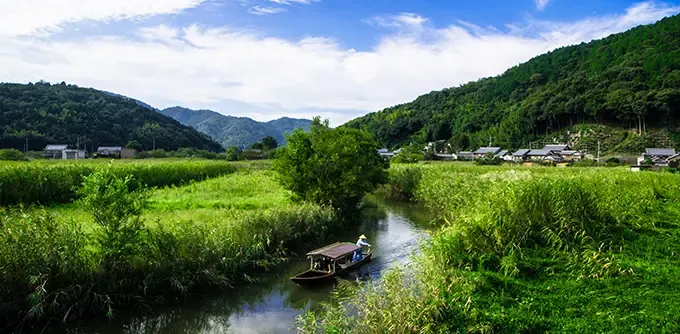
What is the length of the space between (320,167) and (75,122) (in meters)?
72.1

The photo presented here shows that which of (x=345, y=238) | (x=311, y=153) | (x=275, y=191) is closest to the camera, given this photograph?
(x=345, y=238)

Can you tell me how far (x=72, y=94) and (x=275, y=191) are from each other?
84.8 meters

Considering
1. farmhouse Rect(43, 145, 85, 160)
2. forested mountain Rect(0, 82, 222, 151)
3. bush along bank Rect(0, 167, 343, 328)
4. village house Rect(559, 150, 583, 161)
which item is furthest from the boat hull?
village house Rect(559, 150, 583, 161)

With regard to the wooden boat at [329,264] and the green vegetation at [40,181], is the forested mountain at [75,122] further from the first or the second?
the wooden boat at [329,264]

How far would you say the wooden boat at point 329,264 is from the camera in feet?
48.2

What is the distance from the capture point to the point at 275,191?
3111 cm

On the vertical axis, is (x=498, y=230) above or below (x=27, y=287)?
above

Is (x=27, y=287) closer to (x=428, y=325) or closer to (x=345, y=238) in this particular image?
(x=428, y=325)

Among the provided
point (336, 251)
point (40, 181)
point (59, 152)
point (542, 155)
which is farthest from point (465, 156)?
point (40, 181)

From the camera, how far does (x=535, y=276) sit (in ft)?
34.1

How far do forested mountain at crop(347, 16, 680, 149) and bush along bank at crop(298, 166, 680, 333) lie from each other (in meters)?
87.8

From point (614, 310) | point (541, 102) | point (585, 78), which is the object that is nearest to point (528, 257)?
point (614, 310)

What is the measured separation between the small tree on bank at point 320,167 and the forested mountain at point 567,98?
8280 centimetres

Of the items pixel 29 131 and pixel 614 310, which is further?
pixel 29 131
